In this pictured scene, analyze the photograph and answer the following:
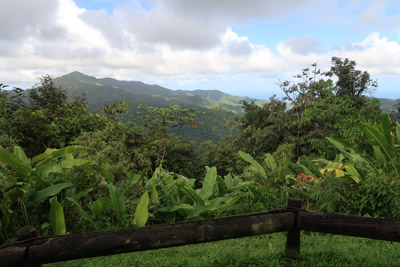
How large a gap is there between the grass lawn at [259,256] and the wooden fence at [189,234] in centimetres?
19

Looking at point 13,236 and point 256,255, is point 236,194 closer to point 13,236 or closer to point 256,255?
point 256,255

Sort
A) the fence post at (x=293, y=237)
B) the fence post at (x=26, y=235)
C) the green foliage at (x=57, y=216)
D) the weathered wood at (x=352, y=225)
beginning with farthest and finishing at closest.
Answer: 1. the green foliage at (x=57, y=216)
2. the fence post at (x=293, y=237)
3. the weathered wood at (x=352, y=225)
4. the fence post at (x=26, y=235)

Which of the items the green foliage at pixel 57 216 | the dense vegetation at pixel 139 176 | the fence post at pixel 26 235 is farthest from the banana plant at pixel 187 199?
the fence post at pixel 26 235

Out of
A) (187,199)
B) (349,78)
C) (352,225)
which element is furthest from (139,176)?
(349,78)

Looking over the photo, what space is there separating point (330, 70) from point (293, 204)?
13257 mm

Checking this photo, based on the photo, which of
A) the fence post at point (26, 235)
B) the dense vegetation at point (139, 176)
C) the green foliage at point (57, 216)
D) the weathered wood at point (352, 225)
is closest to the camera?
the fence post at point (26, 235)

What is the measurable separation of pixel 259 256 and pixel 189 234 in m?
0.81

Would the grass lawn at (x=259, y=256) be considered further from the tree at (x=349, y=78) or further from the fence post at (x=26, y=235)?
the tree at (x=349, y=78)

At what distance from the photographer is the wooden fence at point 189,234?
1412 mm

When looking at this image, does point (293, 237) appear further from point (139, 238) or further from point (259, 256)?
point (139, 238)

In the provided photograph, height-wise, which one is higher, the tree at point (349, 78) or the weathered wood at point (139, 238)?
the tree at point (349, 78)

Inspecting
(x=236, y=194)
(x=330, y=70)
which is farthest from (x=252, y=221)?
(x=330, y=70)

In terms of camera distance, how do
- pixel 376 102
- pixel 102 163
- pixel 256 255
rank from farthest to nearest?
pixel 376 102, pixel 102 163, pixel 256 255

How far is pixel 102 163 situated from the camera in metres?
3.32
